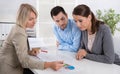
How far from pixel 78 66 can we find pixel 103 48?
12.7 inches

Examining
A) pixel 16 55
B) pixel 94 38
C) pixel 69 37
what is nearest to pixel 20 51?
pixel 16 55

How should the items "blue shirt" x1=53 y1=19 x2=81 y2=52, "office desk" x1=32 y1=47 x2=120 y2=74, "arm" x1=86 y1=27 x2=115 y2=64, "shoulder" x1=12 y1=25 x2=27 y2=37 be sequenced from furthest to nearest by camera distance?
"blue shirt" x1=53 y1=19 x2=81 y2=52
"arm" x1=86 y1=27 x2=115 y2=64
"shoulder" x1=12 y1=25 x2=27 y2=37
"office desk" x1=32 y1=47 x2=120 y2=74

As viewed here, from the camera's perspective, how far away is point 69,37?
2293mm

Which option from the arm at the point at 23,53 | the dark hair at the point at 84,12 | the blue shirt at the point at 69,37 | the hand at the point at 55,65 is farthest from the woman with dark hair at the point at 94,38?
the arm at the point at 23,53

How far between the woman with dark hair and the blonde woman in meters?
0.37

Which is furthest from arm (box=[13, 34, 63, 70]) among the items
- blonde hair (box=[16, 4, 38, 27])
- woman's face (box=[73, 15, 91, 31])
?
woman's face (box=[73, 15, 91, 31])

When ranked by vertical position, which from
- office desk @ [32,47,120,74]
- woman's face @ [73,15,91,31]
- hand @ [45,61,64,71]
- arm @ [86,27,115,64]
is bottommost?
office desk @ [32,47,120,74]

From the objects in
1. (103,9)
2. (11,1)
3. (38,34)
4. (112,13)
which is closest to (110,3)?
(103,9)

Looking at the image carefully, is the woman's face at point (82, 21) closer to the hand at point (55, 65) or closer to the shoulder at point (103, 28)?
the shoulder at point (103, 28)

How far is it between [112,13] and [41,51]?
143 cm

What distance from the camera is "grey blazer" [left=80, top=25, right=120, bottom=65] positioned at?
1.76 m

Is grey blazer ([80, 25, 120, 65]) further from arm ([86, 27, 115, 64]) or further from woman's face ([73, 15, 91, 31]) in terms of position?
woman's face ([73, 15, 91, 31])

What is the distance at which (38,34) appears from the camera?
321cm

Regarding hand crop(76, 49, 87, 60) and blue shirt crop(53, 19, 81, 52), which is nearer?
hand crop(76, 49, 87, 60)
